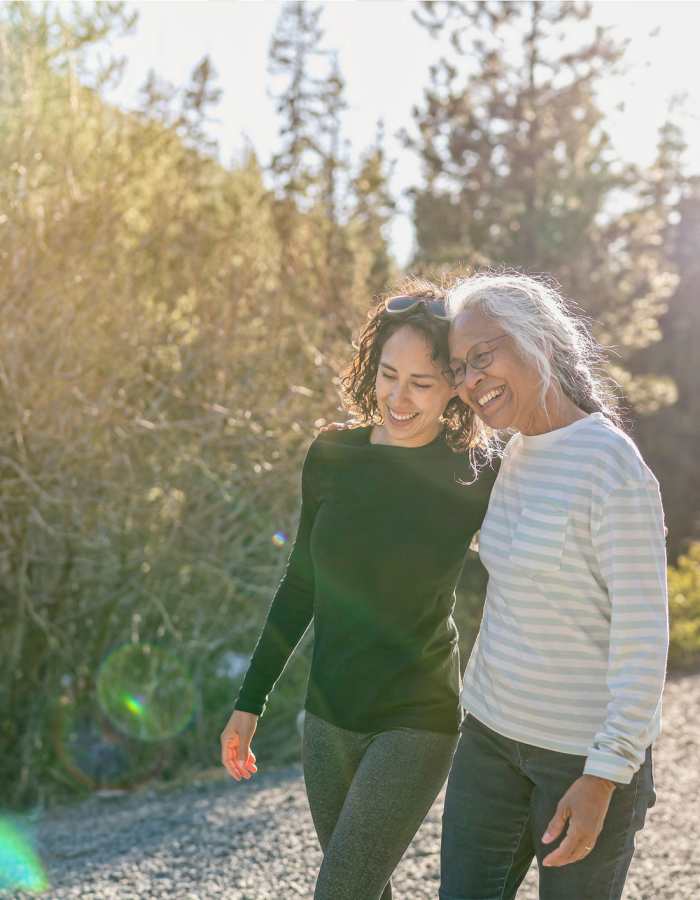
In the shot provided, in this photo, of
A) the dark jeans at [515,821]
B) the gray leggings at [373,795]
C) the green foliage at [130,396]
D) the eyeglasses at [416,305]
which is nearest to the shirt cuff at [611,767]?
the dark jeans at [515,821]

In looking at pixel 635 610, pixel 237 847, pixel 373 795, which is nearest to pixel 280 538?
pixel 237 847

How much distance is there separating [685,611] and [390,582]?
10206mm

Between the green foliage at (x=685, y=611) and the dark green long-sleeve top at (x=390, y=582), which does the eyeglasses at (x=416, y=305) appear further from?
the green foliage at (x=685, y=611)

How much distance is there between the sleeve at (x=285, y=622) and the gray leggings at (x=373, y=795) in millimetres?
269

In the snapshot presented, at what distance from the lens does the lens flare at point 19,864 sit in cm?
452

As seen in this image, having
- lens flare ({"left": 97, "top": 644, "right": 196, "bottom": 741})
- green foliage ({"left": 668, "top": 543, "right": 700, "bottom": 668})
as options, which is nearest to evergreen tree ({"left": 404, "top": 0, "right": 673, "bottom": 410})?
green foliage ({"left": 668, "top": 543, "right": 700, "bottom": 668})

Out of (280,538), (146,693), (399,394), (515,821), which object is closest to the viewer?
(515,821)

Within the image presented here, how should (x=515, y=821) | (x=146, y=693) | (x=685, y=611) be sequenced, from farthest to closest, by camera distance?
(x=685, y=611)
(x=146, y=693)
(x=515, y=821)

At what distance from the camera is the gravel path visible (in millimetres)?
4246

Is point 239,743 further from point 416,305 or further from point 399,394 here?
point 416,305

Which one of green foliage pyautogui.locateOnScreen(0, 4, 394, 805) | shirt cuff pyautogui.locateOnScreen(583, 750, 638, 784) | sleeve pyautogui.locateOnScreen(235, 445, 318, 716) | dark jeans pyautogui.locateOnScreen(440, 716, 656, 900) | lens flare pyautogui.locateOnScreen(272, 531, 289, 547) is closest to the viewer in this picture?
shirt cuff pyautogui.locateOnScreen(583, 750, 638, 784)

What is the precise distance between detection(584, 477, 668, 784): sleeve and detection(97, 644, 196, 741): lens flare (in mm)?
5900

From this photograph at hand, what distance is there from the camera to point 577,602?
190 cm

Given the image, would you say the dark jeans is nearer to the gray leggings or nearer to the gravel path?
the gray leggings
